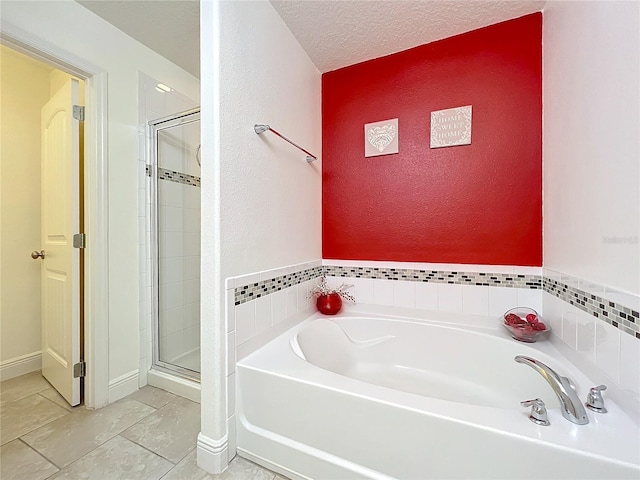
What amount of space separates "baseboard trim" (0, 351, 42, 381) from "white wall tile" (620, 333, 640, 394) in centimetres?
340

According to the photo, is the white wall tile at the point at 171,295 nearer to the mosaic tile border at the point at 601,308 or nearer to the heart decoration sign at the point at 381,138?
the heart decoration sign at the point at 381,138

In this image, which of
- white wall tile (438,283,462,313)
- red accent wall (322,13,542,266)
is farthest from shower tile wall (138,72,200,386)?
white wall tile (438,283,462,313)

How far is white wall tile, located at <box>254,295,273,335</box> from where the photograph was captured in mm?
1341

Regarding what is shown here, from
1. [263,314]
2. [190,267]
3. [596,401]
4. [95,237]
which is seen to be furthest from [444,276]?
[95,237]

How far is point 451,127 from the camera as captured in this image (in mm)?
1701

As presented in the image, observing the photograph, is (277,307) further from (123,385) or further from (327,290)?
(123,385)

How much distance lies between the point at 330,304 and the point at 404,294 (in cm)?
51

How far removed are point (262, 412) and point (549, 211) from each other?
1766 millimetres

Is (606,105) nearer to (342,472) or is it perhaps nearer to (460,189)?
(460,189)

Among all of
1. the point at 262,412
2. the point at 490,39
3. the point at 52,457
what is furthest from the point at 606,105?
the point at 52,457

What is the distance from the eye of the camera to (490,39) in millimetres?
1620

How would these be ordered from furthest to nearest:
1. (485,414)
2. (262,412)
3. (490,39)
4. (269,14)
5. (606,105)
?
(490,39) → (269,14) → (262,412) → (606,105) → (485,414)

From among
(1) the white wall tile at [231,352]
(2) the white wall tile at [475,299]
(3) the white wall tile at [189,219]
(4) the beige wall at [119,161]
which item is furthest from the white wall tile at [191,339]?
(2) the white wall tile at [475,299]

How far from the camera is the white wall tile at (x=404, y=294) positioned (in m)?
1.83
